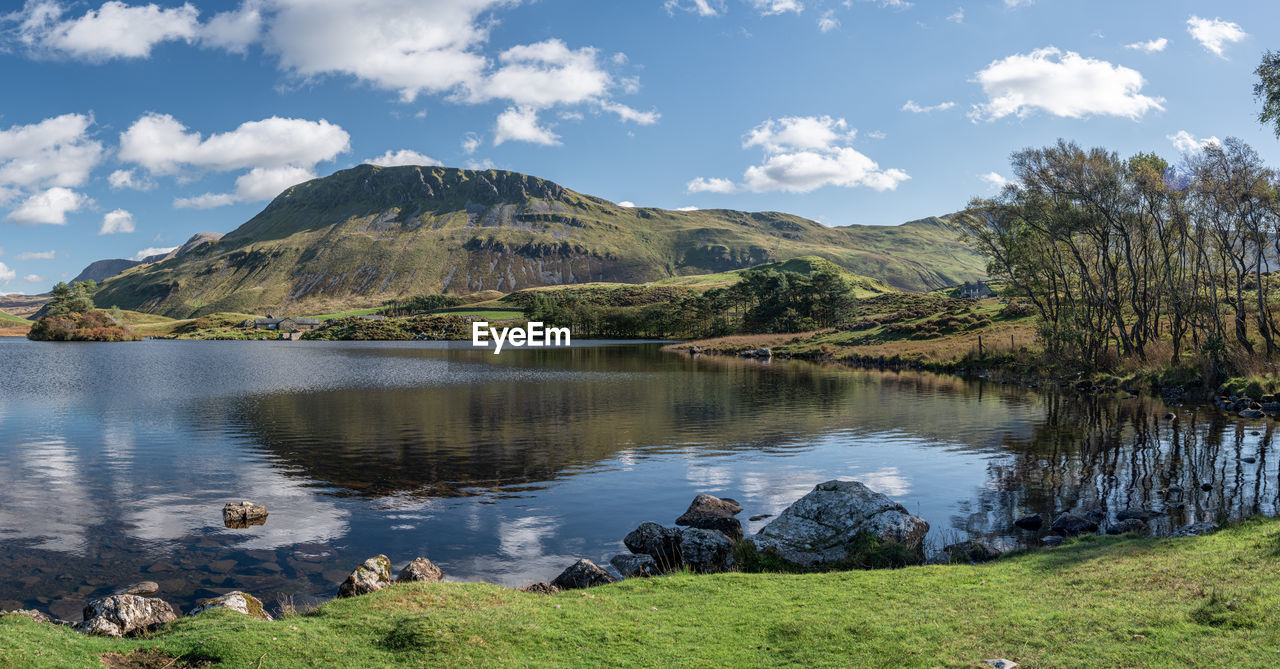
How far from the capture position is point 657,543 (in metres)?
20.8

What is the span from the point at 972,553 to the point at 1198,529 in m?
6.87

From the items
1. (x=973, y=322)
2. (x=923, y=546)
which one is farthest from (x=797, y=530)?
(x=973, y=322)

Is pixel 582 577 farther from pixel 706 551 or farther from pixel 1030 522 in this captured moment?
pixel 1030 522

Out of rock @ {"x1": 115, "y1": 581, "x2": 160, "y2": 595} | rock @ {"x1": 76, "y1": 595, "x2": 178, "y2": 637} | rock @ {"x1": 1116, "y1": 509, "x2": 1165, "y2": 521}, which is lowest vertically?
rock @ {"x1": 1116, "y1": 509, "x2": 1165, "y2": 521}

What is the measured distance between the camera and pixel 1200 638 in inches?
422

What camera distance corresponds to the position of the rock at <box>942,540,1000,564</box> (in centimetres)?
1894

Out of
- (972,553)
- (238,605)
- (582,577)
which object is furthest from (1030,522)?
(238,605)

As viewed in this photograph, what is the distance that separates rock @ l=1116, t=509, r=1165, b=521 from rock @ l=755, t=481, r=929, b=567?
24.1ft

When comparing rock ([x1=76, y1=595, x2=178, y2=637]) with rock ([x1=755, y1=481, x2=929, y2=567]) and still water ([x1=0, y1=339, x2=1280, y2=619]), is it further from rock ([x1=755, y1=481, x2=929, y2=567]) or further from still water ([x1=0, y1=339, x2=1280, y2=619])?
rock ([x1=755, y1=481, x2=929, y2=567])

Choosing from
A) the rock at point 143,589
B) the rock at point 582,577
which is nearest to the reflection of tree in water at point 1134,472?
the rock at point 582,577

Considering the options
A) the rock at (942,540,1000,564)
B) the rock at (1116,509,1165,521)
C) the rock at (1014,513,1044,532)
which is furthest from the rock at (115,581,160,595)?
the rock at (1116,509,1165,521)

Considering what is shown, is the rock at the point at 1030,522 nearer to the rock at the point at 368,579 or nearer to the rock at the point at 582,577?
the rock at the point at 582,577

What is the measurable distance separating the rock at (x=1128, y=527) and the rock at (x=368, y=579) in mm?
21000

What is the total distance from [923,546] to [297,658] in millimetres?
16949
